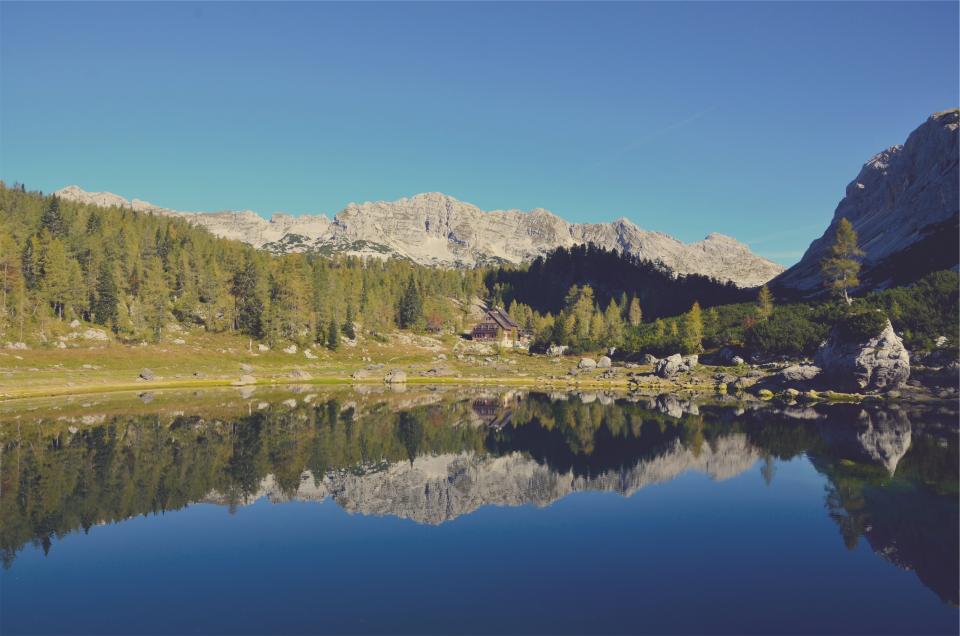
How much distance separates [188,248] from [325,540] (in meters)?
147

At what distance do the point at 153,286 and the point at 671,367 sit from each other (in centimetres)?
10650

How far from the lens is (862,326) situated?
265 ft

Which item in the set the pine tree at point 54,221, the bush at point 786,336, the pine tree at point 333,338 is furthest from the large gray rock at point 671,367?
the pine tree at point 54,221

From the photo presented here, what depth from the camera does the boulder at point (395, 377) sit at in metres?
106

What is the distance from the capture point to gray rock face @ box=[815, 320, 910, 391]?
78562 mm

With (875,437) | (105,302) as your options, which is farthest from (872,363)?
(105,302)

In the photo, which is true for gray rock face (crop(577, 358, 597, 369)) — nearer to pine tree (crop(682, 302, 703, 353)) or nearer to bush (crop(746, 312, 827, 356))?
pine tree (crop(682, 302, 703, 353))

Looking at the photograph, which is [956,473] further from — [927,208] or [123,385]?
[927,208]

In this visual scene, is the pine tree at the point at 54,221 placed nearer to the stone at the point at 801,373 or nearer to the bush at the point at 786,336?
the stone at the point at 801,373

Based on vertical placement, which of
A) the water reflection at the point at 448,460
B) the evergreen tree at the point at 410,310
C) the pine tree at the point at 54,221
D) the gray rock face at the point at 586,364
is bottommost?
the water reflection at the point at 448,460

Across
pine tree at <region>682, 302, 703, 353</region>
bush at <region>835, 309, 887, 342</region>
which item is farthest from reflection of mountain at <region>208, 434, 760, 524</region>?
pine tree at <region>682, 302, 703, 353</region>

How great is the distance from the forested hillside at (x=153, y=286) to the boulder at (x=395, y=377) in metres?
25.1

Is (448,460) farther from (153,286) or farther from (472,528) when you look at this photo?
(153,286)

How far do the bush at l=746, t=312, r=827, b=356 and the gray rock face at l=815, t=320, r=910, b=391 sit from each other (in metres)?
17.0
